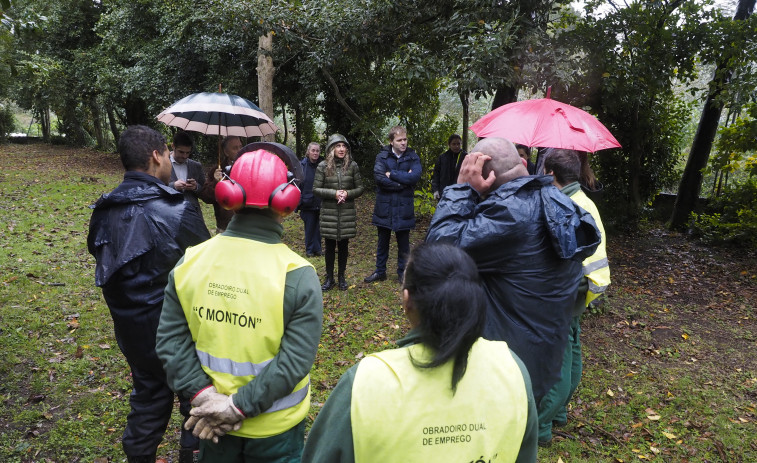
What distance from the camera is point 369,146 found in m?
15.3

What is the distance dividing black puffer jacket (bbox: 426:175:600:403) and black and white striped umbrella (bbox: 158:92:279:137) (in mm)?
2957

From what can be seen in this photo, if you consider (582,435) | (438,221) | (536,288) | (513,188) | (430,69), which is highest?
(430,69)

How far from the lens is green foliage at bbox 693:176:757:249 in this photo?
935 centimetres

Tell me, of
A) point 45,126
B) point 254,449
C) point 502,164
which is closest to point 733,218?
point 502,164

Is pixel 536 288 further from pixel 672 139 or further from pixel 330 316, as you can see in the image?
pixel 672 139

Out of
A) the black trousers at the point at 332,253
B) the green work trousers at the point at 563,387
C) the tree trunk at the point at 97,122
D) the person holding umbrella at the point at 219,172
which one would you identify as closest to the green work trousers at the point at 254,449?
the green work trousers at the point at 563,387

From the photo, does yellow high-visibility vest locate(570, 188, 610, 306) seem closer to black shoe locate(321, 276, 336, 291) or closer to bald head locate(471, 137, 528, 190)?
bald head locate(471, 137, 528, 190)

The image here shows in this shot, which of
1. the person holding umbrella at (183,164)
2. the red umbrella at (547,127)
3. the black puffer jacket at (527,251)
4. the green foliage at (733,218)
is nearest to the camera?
the black puffer jacket at (527,251)

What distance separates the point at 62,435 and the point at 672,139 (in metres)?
12.2

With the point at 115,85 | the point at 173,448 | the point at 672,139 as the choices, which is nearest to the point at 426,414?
the point at 173,448

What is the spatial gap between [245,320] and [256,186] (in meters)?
0.55

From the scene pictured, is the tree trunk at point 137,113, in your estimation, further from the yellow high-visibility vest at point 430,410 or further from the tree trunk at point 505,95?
the yellow high-visibility vest at point 430,410

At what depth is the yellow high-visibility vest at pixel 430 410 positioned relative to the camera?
1337 millimetres

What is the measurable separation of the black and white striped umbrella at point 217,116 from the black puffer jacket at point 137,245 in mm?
2064
